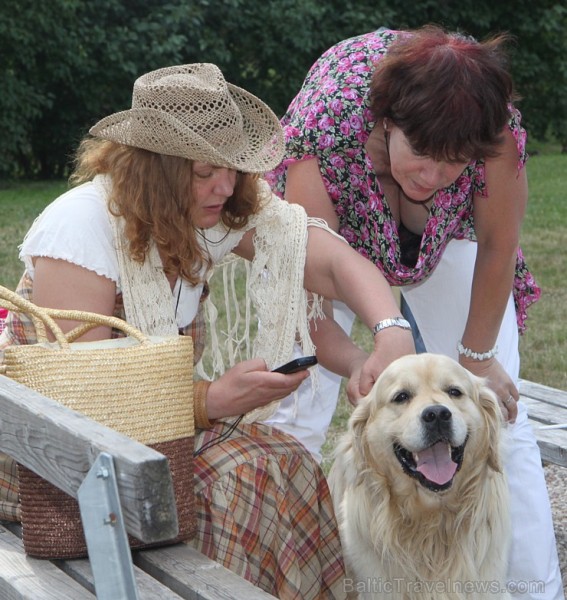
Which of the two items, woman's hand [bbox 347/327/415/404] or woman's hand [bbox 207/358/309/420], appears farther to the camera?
woman's hand [bbox 347/327/415/404]

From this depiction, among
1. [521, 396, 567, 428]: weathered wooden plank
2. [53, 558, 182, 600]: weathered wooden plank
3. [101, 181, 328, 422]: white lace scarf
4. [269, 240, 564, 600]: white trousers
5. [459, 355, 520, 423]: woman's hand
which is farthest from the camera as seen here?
[521, 396, 567, 428]: weathered wooden plank

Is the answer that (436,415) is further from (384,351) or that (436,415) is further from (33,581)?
(33,581)

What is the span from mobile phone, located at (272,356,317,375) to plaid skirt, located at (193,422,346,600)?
22 centimetres

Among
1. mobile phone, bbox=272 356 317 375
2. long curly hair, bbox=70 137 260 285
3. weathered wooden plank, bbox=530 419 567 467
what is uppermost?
long curly hair, bbox=70 137 260 285

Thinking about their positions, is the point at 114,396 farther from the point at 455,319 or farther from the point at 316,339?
the point at 455,319

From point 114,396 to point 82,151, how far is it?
3.84 feet

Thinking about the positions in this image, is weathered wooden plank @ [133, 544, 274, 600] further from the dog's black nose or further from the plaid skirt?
the dog's black nose

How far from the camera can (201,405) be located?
299cm

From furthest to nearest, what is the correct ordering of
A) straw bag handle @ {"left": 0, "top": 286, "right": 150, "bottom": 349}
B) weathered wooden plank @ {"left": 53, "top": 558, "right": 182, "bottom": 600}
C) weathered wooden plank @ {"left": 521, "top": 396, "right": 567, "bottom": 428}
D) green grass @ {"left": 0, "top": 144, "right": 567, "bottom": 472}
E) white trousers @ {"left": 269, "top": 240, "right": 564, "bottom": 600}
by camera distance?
green grass @ {"left": 0, "top": 144, "right": 567, "bottom": 472}
weathered wooden plank @ {"left": 521, "top": 396, "right": 567, "bottom": 428}
white trousers @ {"left": 269, "top": 240, "right": 564, "bottom": 600}
straw bag handle @ {"left": 0, "top": 286, "right": 150, "bottom": 349}
weathered wooden plank @ {"left": 53, "top": 558, "right": 182, "bottom": 600}

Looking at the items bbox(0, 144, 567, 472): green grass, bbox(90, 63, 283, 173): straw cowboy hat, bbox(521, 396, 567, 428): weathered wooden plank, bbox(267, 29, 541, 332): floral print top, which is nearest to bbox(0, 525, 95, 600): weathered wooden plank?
bbox(90, 63, 283, 173): straw cowboy hat

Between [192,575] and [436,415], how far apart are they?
33.0 inches

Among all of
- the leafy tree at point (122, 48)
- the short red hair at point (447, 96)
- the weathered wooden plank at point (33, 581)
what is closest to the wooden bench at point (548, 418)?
the short red hair at point (447, 96)

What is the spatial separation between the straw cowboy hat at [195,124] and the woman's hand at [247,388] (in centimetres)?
58

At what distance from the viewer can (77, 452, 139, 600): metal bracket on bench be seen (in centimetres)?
182
